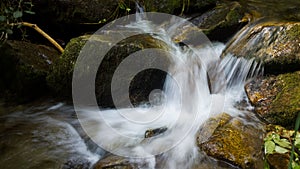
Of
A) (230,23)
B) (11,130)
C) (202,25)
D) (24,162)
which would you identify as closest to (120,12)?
(202,25)

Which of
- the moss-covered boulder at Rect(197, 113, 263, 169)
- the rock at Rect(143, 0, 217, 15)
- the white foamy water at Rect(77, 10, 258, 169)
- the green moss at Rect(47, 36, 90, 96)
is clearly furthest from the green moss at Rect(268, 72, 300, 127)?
the green moss at Rect(47, 36, 90, 96)

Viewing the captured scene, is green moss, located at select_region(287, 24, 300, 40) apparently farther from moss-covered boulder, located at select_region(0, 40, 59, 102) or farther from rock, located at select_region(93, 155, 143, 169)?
moss-covered boulder, located at select_region(0, 40, 59, 102)

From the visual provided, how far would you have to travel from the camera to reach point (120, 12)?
214 inches

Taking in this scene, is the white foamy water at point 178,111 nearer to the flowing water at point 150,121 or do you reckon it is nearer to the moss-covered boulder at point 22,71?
→ the flowing water at point 150,121

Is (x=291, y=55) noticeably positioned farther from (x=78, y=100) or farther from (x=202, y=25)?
(x=78, y=100)

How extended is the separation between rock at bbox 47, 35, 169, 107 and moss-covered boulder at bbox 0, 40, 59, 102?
282mm

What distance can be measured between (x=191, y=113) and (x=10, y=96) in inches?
105

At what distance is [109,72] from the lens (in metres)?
3.92

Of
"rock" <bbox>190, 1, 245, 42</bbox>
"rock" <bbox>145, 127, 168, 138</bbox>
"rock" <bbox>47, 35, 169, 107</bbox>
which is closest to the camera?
"rock" <bbox>145, 127, 168, 138</bbox>

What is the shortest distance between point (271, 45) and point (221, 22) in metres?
1.05

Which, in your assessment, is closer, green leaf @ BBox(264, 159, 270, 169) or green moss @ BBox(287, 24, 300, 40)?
green leaf @ BBox(264, 159, 270, 169)

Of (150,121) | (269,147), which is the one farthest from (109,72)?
(269,147)

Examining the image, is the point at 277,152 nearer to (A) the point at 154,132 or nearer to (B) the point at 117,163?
(A) the point at 154,132

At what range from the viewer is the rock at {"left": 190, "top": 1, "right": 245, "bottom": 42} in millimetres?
5012
